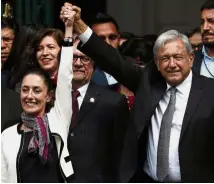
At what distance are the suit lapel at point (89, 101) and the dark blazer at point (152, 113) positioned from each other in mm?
169

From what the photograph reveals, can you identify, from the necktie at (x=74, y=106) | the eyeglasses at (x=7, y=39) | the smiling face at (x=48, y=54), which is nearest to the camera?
the necktie at (x=74, y=106)

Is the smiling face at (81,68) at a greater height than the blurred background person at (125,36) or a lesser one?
lesser

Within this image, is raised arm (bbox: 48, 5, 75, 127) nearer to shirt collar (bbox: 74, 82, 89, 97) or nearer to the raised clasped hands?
the raised clasped hands

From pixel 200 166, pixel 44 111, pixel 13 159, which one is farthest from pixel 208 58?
pixel 13 159

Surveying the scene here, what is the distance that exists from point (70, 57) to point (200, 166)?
88 cm

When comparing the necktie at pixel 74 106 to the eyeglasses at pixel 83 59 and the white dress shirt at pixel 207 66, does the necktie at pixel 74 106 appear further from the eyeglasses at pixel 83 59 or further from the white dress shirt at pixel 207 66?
the white dress shirt at pixel 207 66

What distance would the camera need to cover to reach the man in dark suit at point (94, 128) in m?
3.71

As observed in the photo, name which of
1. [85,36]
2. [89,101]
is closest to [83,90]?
[89,101]

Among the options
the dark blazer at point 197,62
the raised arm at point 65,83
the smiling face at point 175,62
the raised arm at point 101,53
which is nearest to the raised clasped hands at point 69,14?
the raised arm at point 65,83

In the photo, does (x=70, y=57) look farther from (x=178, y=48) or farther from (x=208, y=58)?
(x=208, y=58)

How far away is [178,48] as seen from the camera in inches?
142

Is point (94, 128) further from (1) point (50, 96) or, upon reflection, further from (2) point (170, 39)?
(2) point (170, 39)

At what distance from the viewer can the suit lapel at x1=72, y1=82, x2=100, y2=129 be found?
12.3 ft

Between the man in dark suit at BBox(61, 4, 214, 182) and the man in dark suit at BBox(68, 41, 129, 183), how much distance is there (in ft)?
0.32
